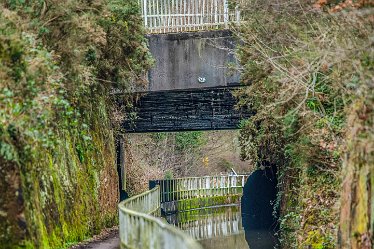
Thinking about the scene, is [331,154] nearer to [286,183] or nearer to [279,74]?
[279,74]

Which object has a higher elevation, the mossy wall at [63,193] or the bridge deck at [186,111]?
the bridge deck at [186,111]

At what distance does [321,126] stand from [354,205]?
6650 mm

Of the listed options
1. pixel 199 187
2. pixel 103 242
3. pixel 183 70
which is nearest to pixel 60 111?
pixel 103 242

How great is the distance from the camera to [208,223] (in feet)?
163

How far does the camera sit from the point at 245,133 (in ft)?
108

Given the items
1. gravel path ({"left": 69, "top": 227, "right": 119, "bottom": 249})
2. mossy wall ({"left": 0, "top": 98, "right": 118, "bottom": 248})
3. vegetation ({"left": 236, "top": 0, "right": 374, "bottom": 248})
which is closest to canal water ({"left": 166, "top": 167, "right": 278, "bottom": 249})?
vegetation ({"left": 236, "top": 0, "right": 374, "bottom": 248})

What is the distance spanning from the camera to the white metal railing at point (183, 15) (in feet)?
104

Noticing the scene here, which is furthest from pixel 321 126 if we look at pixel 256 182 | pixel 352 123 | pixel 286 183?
pixel 256 182

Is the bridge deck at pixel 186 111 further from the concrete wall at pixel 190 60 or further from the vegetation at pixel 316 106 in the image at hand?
the vegetation at pixel 316 106

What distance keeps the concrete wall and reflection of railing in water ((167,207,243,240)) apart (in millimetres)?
11724

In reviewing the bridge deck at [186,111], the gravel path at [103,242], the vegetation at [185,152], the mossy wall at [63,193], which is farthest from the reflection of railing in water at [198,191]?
the gravel path at [103,242]

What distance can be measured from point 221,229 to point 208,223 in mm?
3401

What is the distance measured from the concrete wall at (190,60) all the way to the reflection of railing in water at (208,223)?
11724 mm

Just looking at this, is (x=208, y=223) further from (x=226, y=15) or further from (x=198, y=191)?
(x=226, y=15)
